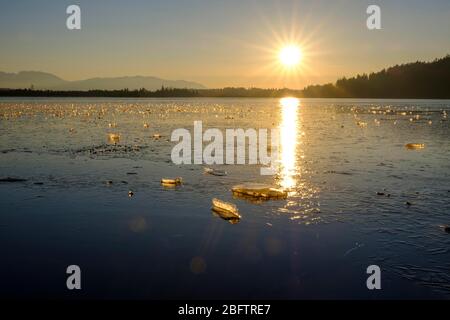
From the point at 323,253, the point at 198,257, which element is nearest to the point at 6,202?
the point at 198,257

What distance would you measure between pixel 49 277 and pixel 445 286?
699 cm

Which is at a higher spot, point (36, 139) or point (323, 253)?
point (36, 139)

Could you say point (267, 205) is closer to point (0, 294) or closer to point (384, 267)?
point (384, 267)

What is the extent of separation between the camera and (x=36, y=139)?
95.9 ft

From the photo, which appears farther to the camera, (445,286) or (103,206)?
(103,206)

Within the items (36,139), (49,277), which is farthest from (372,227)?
(36,139)

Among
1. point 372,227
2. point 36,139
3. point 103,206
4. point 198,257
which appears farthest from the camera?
point 36,139

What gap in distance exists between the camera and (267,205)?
1242 centimetres

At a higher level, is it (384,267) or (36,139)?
(36,139)
